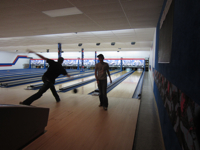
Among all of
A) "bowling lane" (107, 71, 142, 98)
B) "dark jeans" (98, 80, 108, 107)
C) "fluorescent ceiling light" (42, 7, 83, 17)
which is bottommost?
"bowling lane" (107, 71, 142, 98)

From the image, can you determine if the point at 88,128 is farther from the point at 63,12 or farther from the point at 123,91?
the point at 123,91

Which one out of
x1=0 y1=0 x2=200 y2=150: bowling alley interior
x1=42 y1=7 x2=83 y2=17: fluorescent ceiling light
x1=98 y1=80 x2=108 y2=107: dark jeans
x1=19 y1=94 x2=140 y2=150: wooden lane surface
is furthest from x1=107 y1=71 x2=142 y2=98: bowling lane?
x1=42 y1=7 x2=83 y2=17: fluorescent ceiling light

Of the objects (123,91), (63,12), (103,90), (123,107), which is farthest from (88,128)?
(123,91)

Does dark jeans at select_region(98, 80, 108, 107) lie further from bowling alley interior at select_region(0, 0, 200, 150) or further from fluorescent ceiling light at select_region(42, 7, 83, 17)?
fluorescent ceiling light at select_region(42, 7, 83, 17)

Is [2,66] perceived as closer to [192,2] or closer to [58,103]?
[58,103]

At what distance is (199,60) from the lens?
36.3 inches

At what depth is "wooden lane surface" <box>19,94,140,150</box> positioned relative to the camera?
1991 millimetres

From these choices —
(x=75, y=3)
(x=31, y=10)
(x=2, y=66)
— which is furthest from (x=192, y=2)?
(x=2, y=66)

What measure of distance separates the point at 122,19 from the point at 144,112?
2.87 meters

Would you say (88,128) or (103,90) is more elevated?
(103,90)

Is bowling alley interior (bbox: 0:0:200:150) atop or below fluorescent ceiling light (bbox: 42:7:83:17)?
below

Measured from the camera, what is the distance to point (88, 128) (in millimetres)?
2482

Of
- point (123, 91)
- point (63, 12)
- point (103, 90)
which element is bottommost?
point (123, 91)

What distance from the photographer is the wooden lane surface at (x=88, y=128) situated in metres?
1.99
